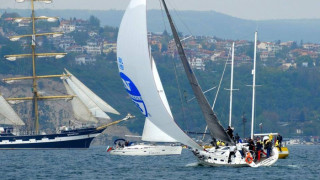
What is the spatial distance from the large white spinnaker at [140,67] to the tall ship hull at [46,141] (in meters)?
59.1

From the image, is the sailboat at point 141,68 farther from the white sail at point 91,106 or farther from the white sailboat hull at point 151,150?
the white sail at point 91,106

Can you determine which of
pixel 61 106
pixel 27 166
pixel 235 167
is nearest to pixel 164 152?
pixel 27 166

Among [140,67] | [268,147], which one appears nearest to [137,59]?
[140,67]

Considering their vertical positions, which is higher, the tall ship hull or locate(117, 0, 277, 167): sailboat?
locate(117, 0, 277, 167): sailboat

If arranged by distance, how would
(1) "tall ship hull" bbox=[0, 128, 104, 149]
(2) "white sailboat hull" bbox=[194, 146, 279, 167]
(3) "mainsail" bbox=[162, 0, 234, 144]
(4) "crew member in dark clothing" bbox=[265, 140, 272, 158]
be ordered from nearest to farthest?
(3) "mainsail" bbox=[162, 0, 234, 144] → (2) "white sailboat hull" bbox=[194, 146, 279, 167] → (4) "crew member in dark clothing" bbox=[265, 140, 272, 158] → (1) "tall ship hull" bbox=[0, 128, 104, 149]

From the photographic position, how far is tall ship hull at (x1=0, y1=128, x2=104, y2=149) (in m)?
120

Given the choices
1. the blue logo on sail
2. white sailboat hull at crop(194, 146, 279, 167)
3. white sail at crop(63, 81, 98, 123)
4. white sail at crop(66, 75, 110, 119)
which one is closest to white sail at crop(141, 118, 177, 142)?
white sailboat hull at crop(194, 146, 279, 167)

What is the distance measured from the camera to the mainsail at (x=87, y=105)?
117188mm

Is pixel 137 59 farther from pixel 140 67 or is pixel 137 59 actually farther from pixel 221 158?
pixel 221 158

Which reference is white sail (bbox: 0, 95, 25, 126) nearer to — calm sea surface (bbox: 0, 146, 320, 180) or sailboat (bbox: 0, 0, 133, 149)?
sailboat (bbox: 0, 0, 133, 149)

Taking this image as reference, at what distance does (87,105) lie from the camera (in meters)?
117

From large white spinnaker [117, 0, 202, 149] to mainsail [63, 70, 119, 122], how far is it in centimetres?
5485

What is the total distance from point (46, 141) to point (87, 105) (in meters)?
6.65

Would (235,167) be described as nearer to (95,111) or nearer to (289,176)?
(289,176)
